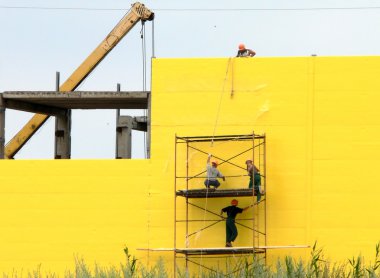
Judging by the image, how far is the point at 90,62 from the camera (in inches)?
1348

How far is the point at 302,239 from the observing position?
848 inches

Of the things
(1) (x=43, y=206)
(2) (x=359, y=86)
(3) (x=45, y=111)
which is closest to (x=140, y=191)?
(1) (x=43, y=206)

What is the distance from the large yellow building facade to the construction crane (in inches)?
484

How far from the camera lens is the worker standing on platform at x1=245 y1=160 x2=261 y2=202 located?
20938mm

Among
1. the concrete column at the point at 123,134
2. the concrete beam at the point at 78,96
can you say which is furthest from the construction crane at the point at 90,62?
the concrete beam at the point at 78,96

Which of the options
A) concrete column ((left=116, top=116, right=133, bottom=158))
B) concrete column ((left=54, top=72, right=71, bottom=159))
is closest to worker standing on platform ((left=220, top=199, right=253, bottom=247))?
concrete column ((left=116, top=116, right=133, bottom=158))

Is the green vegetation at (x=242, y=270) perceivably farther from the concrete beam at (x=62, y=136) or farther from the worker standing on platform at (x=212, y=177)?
the concrete beam at (x=62, y=136)

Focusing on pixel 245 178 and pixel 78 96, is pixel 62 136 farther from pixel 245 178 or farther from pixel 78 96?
pixel 245 178

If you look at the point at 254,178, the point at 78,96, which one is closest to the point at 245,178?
the point at 254,178

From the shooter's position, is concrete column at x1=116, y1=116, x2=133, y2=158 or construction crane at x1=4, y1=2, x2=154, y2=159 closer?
concrete column at x1=116, y1=116, x2=133, y2=158

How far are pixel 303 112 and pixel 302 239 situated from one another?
2.90 m

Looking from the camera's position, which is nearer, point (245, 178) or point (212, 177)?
point (212, 177)

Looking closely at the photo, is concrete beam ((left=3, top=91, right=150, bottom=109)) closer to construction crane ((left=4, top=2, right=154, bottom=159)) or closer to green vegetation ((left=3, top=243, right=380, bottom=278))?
green vegetation ((left=3, top=243, right=380, bottom=278))

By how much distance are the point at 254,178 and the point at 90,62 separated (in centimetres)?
1464
